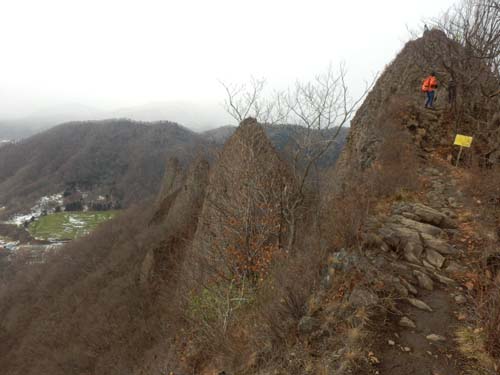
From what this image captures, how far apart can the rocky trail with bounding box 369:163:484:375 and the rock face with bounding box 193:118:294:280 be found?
187 inches

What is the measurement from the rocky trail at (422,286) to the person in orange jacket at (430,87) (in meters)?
6.51

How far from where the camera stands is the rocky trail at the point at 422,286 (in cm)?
350

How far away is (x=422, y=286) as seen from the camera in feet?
15.1

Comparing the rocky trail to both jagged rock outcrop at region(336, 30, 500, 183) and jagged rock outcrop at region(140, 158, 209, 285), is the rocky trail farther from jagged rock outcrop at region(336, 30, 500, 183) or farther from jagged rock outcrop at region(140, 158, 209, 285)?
jagged rock outcrop at region(140, 158, 209, 285)

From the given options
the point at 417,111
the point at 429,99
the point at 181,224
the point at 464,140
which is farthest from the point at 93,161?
Answer: the point at 464,140

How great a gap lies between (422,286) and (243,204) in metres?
7.83

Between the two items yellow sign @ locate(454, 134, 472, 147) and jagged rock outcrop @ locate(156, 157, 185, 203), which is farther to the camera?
jagged rock outcrop @ locate(156, 157, 185, 203)

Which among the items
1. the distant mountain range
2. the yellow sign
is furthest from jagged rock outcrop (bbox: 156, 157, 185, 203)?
the distant mountain range

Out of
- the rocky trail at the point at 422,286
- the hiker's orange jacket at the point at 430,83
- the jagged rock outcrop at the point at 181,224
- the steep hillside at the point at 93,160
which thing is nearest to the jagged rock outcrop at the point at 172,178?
the jagged rock outcrop at the point at 181,224

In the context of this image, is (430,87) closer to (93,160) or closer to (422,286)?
(422,286)

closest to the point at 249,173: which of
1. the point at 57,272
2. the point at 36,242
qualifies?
the point at 57,272

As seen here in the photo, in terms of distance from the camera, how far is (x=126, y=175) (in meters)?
136

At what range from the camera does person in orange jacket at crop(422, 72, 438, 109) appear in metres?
11.2

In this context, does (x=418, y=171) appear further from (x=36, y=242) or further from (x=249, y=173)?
(x=36, y=242)
